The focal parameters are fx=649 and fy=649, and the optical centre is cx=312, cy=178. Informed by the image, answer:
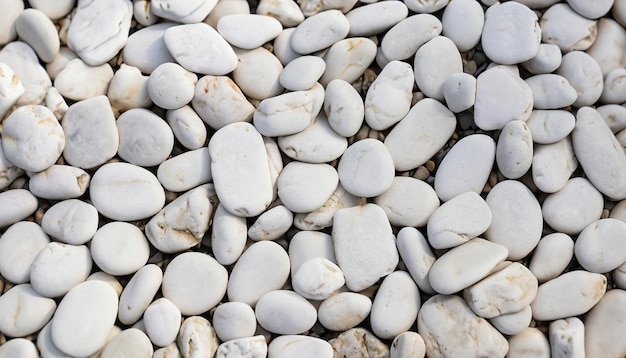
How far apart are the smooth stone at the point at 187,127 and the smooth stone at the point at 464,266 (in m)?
0.35

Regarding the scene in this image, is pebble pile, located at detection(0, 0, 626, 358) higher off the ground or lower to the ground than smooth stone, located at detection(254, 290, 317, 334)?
higher

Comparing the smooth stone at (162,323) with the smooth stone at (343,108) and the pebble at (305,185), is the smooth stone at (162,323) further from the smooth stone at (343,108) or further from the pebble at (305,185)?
the smooth stone at (343,108)

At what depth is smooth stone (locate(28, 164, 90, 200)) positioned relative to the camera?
84cm

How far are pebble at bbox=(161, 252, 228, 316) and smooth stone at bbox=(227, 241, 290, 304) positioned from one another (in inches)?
0.7

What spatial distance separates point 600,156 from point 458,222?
0.22 metres

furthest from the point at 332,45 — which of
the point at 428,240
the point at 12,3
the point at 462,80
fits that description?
the point at 12,3

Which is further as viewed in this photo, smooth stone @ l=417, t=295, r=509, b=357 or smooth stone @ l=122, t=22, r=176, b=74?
smooth stone @ l=122, t=22, r=176, b=74

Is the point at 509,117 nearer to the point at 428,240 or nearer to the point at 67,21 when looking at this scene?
the point at 428,240

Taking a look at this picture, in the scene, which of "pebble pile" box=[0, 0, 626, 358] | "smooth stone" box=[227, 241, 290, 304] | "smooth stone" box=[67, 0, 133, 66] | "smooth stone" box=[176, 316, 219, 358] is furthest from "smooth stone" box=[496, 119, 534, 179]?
"smooth stone" box=[67, 0, 133, 66]

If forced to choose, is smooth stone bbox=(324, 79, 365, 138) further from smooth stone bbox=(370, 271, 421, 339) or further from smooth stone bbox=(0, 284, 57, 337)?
smooth stone bbox=(0, 284, 57, 337)

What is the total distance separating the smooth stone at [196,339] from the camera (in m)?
0.80

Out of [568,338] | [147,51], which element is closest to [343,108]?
[147,51]

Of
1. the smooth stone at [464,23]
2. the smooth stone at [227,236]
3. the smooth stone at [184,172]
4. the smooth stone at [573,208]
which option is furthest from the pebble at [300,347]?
the smooth stone at [464,23]

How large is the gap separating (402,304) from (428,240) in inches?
3.7
